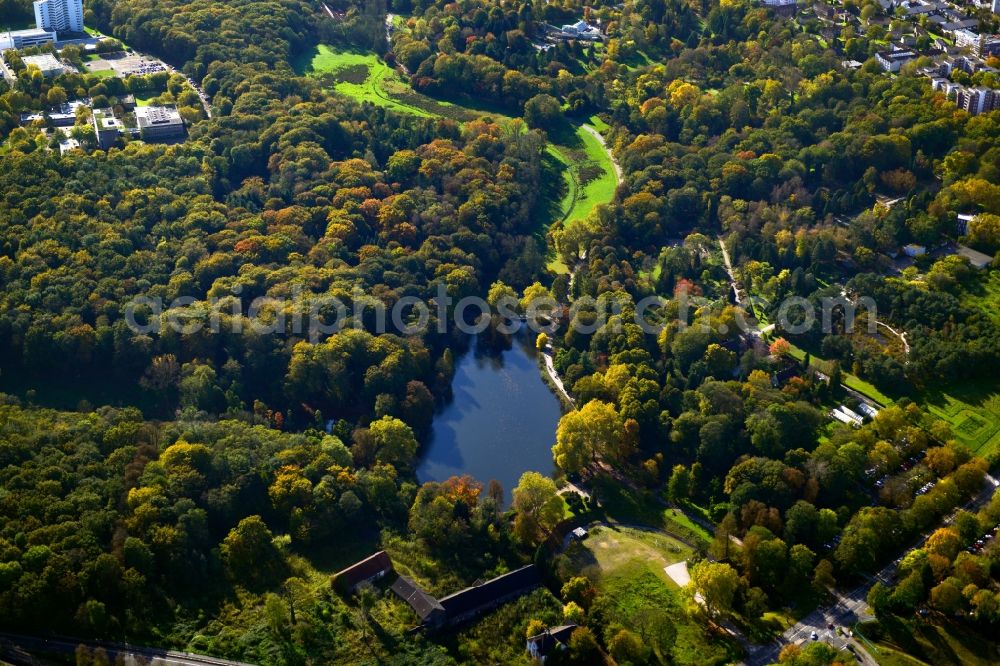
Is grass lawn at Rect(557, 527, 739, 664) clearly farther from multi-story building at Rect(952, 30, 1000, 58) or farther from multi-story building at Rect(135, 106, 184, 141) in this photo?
multi-story building at Rect(952, 30, 1000, 58)

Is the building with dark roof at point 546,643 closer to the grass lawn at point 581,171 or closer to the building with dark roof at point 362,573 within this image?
the building with dark roof at point 362,573

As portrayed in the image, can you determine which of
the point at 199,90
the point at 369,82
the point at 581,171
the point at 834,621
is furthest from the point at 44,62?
the point at 834,621

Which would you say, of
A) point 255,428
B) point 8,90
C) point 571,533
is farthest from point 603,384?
point 8,90

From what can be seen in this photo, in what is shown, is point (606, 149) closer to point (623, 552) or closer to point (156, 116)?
point (156, 116)

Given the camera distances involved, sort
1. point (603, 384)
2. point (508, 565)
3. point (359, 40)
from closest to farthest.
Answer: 1. point (508, 565)
2. point (603, 384)
3. point (359, 40)

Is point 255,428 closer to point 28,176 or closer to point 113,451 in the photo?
point 113,451

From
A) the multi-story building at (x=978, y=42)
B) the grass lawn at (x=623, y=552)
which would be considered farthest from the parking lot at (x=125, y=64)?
the multi-story building at (x=978, y=42)
